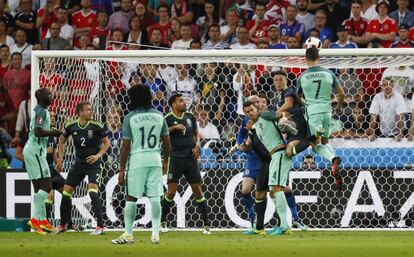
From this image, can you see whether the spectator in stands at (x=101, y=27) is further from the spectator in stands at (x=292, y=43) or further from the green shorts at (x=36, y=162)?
the green shorts at (x=36, y=162)

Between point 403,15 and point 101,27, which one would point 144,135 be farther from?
point 101,27

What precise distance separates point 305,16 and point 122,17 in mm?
3827

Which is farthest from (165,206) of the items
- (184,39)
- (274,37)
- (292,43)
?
(184,39)

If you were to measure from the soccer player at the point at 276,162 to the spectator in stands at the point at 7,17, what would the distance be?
966cm

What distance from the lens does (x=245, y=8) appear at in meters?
25.0

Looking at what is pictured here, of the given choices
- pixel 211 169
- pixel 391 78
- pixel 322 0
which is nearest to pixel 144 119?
pixel 211 169

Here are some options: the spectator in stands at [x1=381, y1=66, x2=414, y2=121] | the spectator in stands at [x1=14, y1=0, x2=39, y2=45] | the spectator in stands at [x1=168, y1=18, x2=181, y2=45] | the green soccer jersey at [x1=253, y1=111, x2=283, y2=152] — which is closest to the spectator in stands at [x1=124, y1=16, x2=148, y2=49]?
the spectator in stands at [x1=168, y1=18, x2=181, y2=45]

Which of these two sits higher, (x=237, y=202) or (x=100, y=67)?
(x=100, y=67)

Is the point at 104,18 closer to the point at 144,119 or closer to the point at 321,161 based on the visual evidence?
the point at 321,161

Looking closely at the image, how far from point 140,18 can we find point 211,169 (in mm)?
5657

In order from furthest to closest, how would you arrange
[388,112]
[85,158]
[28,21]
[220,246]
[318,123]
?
[28,21] → [388,112] → [85,158] → [318,123] → [220,246]

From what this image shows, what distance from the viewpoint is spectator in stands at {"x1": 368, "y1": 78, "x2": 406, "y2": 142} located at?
65.7 ft

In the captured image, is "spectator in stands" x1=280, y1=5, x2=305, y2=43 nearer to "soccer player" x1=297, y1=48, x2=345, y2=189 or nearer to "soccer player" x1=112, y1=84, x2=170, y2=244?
"soccer player" x1=297, y1=48, x2=345, y2=189

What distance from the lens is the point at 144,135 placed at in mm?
14617
